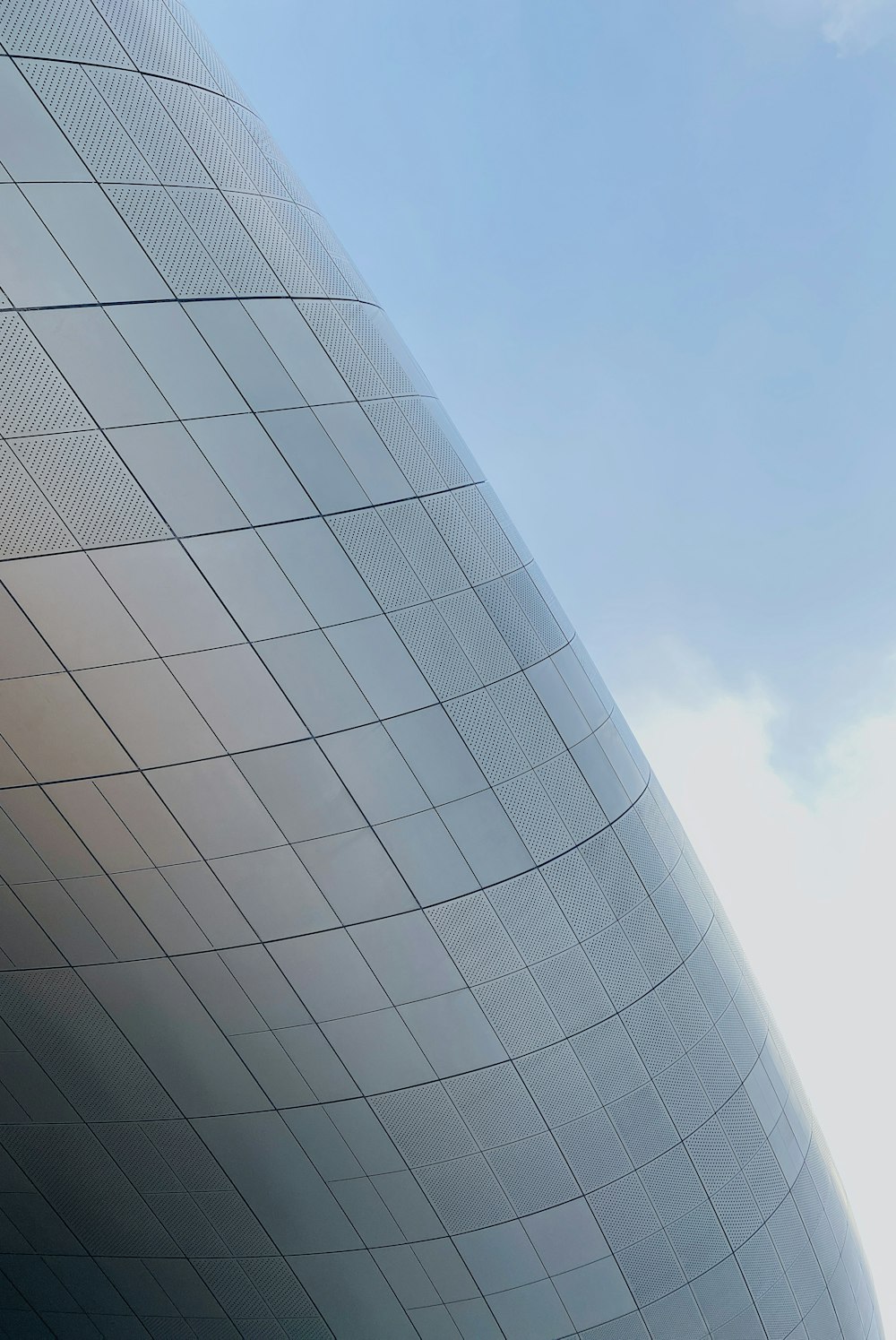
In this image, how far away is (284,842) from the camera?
12.6 m

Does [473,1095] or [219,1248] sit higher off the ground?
[473,1095]

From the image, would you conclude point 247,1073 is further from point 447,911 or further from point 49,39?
point 49,39

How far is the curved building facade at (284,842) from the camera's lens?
457 inches

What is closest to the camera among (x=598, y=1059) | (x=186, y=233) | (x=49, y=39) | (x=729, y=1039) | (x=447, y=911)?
(x=49, y=39)

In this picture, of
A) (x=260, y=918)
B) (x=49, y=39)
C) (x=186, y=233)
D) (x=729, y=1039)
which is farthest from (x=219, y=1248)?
(x=49, y=39)

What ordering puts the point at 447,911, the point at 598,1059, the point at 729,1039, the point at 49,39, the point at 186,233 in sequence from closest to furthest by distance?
1. the point at 49,39
2. the point at 186,233
3. the point at 447,911
4. the point at 598,1059
5. the point at 729,1039

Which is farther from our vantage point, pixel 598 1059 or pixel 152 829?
pixel 598 1059

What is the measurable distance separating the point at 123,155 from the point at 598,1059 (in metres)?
12.1

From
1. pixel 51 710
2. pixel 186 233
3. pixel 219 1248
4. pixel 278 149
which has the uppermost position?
pixel 278 149

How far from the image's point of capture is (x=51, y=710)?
11781mm

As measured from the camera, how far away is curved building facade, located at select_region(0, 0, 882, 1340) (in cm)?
1162

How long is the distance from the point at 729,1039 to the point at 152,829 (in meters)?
8.85

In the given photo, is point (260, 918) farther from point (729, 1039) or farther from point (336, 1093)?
point (729, 1039)

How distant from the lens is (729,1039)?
15.7 m
